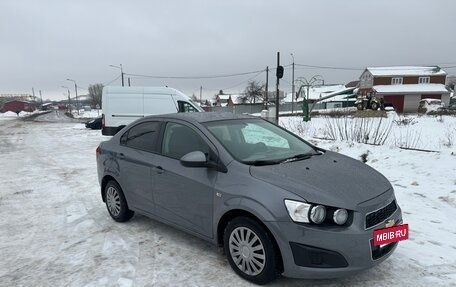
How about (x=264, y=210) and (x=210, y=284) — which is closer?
(x=264, y=210)

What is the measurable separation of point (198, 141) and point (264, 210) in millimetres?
1211

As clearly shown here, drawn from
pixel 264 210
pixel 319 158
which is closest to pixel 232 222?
pixel 264 210

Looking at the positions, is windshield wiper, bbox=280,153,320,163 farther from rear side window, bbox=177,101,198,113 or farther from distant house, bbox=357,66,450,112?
distant house, bbox=357,66,450,112

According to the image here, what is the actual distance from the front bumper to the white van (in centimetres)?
1261

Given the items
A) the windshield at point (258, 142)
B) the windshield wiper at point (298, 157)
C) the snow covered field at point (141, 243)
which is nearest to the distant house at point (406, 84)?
the snow covered field at point (141, 243)

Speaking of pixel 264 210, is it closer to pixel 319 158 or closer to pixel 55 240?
pixel 319 158

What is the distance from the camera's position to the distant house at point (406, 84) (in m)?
51.9

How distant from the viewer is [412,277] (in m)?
3.37

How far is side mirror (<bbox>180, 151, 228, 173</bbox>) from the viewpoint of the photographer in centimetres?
350

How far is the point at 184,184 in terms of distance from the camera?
12.6ft

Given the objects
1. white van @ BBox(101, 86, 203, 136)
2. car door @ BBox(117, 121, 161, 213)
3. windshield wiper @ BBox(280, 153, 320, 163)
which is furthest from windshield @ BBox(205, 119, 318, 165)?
white van @ BBox(101, 86, 203, 136)

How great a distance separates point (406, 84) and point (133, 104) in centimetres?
5081

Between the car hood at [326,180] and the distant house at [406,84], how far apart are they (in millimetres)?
51623

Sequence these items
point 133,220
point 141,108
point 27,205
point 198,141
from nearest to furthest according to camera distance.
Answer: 1. point 198,141
2. point 133,220
3. point 27,205
4. point 141,108
